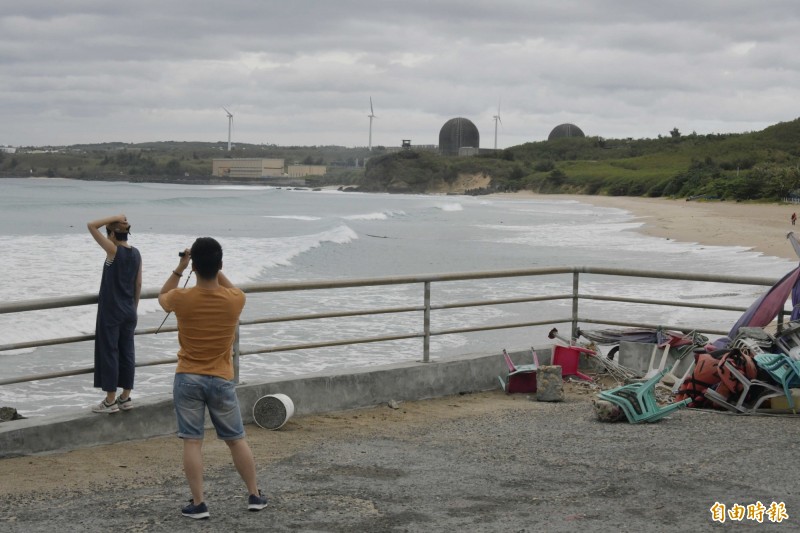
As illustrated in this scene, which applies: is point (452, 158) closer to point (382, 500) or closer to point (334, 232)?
point (334, 232)

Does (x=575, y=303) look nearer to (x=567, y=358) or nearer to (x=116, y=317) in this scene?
(x=567, y=358)

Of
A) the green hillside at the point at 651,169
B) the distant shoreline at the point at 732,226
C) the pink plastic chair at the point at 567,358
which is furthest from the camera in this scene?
the green hillside at the point at 651,169

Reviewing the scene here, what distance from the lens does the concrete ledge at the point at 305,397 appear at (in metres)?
6.85

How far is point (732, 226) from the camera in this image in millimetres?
48312

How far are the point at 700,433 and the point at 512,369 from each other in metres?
2.31

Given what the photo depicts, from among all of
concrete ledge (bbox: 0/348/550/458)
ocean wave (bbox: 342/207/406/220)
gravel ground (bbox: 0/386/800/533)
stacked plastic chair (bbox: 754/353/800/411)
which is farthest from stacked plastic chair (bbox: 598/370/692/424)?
ocean wave (bbox: 342/207/406/220)

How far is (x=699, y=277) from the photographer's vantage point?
954cm

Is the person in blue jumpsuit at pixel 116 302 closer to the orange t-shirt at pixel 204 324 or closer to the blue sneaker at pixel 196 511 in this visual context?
the orange t-shirt at pixel 204 324

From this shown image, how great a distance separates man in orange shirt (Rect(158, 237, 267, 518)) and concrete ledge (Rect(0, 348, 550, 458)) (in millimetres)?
1912

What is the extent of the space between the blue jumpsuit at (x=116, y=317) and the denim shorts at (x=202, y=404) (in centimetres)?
157

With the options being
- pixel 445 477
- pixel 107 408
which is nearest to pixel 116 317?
pixel 107 408

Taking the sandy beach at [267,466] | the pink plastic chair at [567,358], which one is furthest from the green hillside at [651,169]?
the sandy beach at [267,466]

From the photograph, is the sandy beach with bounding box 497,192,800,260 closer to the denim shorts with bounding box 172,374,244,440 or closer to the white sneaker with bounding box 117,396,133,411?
the white sneaker with bounding box 117,396,133,411

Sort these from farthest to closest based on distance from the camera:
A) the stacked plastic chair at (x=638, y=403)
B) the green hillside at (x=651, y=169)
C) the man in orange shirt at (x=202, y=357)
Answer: the green hillside at (x=651, y=169) < the stacked plastic chair at (x=638, y=403) < the man in orange shirt at (x=202, y=357)
